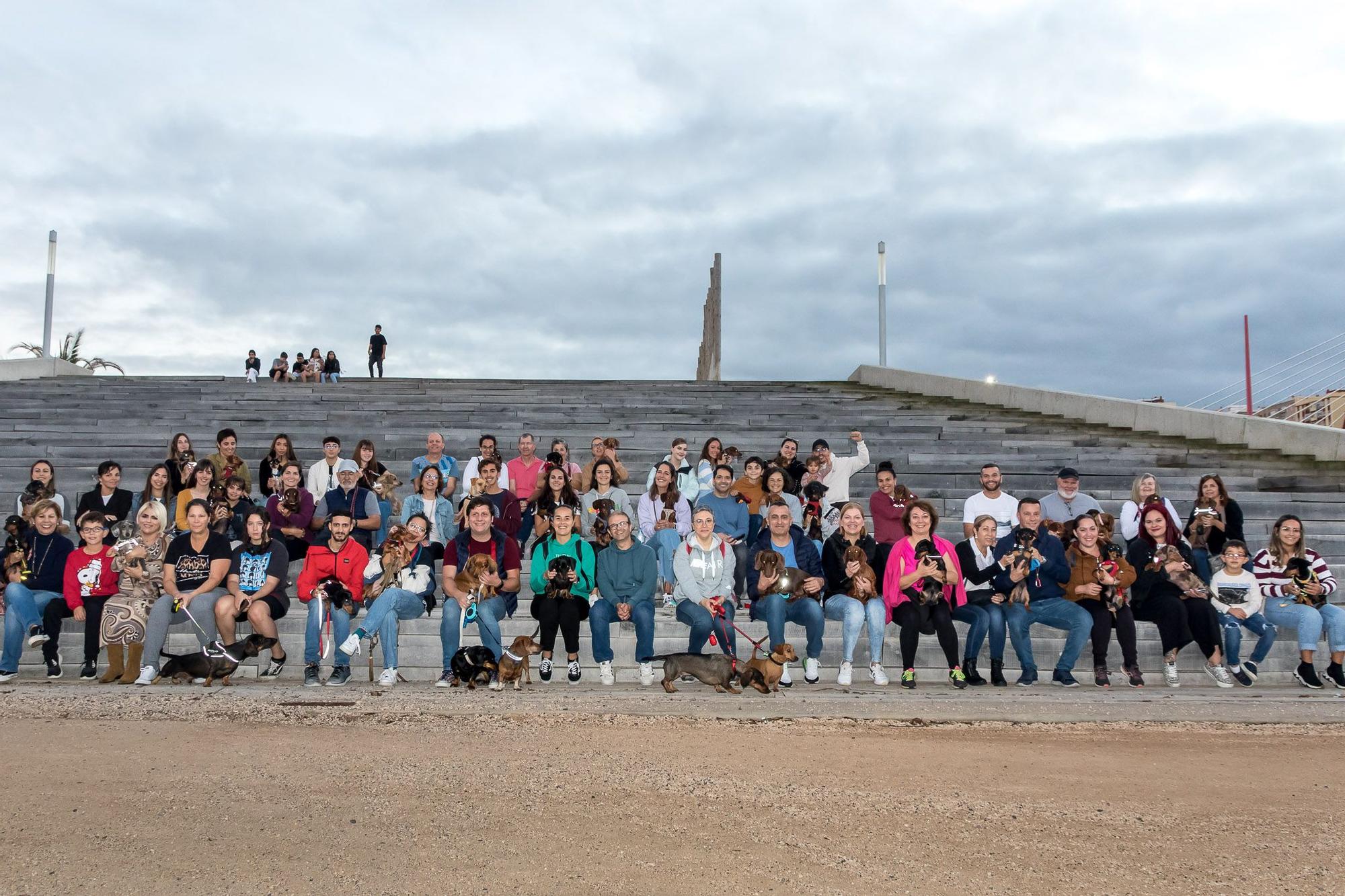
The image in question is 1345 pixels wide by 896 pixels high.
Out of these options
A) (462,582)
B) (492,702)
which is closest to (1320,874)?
(492,702)

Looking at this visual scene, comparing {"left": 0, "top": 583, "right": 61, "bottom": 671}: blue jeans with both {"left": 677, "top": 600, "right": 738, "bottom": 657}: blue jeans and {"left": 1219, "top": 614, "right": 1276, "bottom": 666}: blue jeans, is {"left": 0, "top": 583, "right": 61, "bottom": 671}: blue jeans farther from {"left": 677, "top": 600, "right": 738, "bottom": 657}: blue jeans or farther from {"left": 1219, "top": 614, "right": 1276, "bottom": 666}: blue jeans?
{"left": 1219, "top": 614, "right": 1276, "bottom": 666}: blue jeans

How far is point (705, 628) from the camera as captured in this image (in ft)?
23.8

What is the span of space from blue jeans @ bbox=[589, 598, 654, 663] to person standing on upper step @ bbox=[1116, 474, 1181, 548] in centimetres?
405

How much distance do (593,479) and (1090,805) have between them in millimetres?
5492

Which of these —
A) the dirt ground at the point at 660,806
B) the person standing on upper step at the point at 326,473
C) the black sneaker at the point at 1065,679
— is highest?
the person standing on upper step at the point at 326,473

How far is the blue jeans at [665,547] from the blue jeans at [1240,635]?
4.33 m

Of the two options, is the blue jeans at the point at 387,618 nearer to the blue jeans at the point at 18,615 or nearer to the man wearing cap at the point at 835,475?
the blue jeans at the point at 18,615

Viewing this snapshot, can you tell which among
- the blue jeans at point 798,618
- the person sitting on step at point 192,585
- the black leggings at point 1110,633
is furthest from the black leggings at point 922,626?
the person sitting on step at point 192,585

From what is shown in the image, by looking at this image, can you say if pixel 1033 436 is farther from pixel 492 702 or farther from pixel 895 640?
pixel 492 702

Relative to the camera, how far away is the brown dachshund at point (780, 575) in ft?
23.9

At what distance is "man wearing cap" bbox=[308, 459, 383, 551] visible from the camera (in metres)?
8.35

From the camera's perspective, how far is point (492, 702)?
20.7 ft

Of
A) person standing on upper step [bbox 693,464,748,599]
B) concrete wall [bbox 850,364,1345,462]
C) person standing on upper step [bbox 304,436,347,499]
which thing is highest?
concrete wall [bbox 850,364,1345,462]

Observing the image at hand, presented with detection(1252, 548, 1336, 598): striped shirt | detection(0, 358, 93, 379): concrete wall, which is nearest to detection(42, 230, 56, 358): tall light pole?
detection(0, 358, 93, 379): concrete wall
